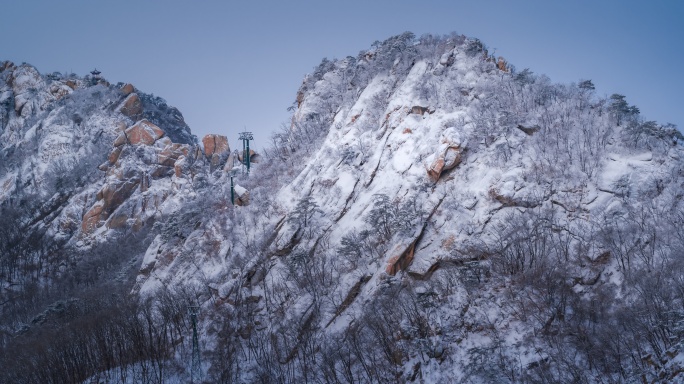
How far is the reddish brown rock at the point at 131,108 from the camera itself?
85.2 m

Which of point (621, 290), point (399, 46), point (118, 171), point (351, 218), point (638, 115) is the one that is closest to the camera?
point (621, 290)

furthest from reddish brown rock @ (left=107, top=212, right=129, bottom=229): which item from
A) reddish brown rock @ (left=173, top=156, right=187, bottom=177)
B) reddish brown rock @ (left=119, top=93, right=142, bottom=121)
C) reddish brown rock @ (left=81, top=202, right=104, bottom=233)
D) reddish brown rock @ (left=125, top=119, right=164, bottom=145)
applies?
reddish brown rock @ (left=119, top=93, right=142, bottom=121)

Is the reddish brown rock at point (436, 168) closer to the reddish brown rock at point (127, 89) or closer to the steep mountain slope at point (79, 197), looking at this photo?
the steep mountain slope at point (79, 197)

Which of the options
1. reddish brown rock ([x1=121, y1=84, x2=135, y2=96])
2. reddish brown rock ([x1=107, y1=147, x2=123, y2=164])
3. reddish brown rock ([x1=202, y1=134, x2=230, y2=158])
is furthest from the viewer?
reddish brown rock ([x1=121, y1=84, x2=135, y2=96])

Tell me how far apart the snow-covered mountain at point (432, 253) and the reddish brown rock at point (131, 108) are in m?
48.7

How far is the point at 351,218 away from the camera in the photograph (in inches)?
1331

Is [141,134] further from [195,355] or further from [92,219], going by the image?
[195,355]

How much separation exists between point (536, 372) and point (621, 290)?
6.58 m

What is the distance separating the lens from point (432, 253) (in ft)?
90.3

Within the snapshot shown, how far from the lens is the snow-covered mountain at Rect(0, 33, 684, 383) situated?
2139cm

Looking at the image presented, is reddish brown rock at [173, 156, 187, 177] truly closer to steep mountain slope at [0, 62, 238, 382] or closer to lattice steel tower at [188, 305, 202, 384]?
steep mountain slope at [0, 62, 238, 382]

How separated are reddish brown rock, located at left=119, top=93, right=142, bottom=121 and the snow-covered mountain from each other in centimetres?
4872

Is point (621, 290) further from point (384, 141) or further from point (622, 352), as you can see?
point (384, 141)

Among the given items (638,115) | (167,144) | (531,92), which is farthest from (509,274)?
(167,144)
